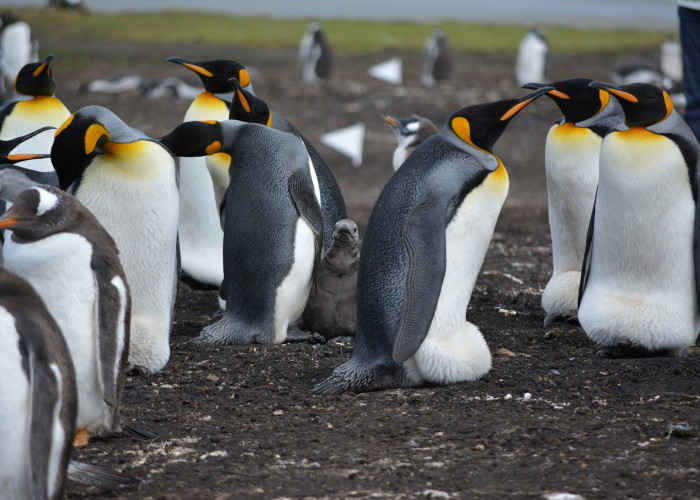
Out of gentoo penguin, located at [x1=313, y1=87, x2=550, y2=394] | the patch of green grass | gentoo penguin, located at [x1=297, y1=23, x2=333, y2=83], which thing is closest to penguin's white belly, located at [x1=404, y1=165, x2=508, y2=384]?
gentoo penguin, located at [x1=313, y1=87, x2=550, y2=394]

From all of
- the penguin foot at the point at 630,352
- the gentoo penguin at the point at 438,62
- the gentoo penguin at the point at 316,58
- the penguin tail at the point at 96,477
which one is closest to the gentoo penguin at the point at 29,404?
the penguin tail at the point at 96,477

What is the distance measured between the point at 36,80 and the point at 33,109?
17cm

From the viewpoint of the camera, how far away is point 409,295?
12.2 feet

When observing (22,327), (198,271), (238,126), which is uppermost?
(238,126)

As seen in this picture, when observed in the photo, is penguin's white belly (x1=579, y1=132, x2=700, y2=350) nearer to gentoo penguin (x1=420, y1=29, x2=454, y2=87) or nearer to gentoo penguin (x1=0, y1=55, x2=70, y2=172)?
gentoo penguin (x1=0, y1=55, x2=70, y2=172)

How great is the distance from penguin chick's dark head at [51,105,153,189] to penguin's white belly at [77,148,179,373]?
7cm

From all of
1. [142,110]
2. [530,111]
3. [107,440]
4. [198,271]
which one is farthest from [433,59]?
[107,440]

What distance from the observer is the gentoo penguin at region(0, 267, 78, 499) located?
8.57ft

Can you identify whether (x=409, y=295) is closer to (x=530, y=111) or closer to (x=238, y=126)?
(x=238, y=126)

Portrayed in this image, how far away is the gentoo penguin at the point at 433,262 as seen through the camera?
375cm

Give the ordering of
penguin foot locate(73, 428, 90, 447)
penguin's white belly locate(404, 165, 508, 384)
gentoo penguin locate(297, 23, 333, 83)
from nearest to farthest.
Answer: penguin foot locate(73, 428, 90, 447) < penguin's white belly locate(404, 165, 508, 384) < gentoo penguin locate(297, 23, 333, 83)

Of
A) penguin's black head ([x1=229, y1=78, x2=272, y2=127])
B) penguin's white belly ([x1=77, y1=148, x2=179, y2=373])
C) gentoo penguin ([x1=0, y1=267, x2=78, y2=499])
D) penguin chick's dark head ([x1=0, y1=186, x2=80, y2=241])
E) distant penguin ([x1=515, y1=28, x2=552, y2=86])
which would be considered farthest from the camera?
distant penguin ([x1=515, y1=28, x2=552, y2=86])

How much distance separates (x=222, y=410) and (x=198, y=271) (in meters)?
2.27

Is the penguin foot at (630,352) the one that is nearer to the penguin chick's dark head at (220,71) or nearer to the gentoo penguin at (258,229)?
the gentoo penguin at (258,229)
